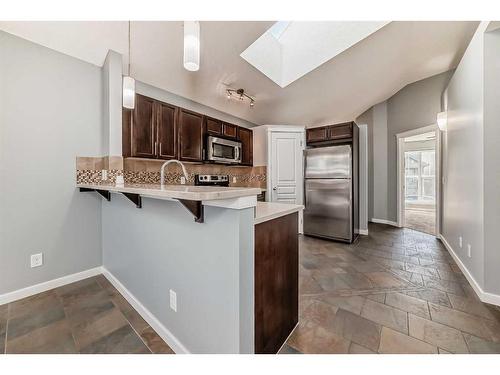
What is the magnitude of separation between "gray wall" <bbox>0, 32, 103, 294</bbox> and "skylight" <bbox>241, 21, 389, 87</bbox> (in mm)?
1914

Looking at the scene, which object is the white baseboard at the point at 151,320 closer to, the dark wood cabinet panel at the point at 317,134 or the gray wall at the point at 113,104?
the gray wall at the point at 113,104

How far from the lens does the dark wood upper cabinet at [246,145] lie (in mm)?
4113

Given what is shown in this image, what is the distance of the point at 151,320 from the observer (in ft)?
5.40

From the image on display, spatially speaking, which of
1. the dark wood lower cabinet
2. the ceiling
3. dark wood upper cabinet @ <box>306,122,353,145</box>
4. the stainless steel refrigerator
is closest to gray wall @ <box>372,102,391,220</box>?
the ceiling

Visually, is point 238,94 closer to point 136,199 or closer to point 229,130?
point 229,130

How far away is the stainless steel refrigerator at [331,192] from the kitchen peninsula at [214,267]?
95.4 inches

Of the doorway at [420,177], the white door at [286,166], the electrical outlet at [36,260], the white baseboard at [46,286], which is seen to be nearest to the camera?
the white baseboard at [46,286]

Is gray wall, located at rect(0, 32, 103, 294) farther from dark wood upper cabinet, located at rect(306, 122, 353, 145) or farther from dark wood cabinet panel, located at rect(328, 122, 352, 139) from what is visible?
dark wood cabinet panel, located at rect(328, 122, 352, 139)

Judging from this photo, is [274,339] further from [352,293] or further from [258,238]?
[352,293]

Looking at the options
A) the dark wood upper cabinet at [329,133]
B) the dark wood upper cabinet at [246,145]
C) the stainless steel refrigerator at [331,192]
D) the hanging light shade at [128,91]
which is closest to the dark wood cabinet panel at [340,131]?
the dark wood upper cabinet at [329,133]

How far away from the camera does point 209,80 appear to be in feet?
9.93

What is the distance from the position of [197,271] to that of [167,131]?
2.13 meters

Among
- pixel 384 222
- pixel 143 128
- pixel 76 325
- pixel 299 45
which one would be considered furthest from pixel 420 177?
pixel 76 325

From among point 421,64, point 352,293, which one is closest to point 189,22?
point 352,293
